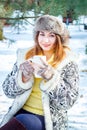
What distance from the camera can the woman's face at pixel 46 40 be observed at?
249cm

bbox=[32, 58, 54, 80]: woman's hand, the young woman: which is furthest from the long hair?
bbox=[32, 58, 54, 80]: woman's hand

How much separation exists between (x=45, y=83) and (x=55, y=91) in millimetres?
71

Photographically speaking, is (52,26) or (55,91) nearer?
(55,91)

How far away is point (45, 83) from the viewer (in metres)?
2.41

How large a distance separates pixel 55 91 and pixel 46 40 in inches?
12.0

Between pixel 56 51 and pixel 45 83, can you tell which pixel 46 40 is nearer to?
pixel 56 51

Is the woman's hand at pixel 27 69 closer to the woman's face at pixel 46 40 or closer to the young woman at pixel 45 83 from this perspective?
the young woman at pixel 45 83

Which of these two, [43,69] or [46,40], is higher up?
[46,40]

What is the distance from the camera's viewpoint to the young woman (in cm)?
239

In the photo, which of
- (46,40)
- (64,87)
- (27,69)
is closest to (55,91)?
(64,87)

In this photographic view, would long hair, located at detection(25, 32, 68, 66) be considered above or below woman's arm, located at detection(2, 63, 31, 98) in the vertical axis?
above

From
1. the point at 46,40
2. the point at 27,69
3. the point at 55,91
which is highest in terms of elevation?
the point at 46,40

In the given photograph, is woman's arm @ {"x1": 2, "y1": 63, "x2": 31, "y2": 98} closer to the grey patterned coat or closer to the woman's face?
the grey patterned coat

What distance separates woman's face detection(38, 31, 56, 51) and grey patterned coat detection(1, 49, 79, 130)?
0.39 ft
